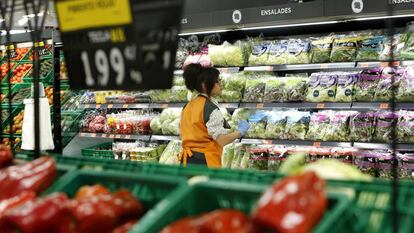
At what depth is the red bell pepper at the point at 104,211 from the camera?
1.25 meters

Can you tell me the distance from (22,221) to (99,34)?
0.83 m

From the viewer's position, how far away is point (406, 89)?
15.9ft

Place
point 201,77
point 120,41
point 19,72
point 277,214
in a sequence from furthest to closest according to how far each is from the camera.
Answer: point 19,72, point 201,77, point 120,41, point 277,214

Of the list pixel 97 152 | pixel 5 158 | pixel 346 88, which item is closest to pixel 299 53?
pixel 346 88

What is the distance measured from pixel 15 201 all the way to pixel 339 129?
4228 millimetres

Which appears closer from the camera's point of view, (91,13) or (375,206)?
(375,206)

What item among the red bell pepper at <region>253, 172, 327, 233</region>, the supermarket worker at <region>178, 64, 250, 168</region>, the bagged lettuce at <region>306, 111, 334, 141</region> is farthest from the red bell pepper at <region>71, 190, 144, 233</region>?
the bagged lettuce at <region>306, 111, 334, 141</region>

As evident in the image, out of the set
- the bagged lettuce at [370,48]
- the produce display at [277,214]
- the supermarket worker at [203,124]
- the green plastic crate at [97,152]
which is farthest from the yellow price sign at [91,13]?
the green plastic crate at [97,152]

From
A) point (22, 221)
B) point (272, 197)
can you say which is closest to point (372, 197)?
point (272, 197)

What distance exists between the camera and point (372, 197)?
4.39 ft

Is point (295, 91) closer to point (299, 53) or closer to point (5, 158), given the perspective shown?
point (299, 53)

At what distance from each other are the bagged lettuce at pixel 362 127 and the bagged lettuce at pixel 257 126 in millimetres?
912

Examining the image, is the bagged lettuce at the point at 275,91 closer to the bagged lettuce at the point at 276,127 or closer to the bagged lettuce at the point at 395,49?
the bagged lettuce at the point at 276,127

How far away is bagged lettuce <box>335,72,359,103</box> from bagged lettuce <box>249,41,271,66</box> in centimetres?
81
